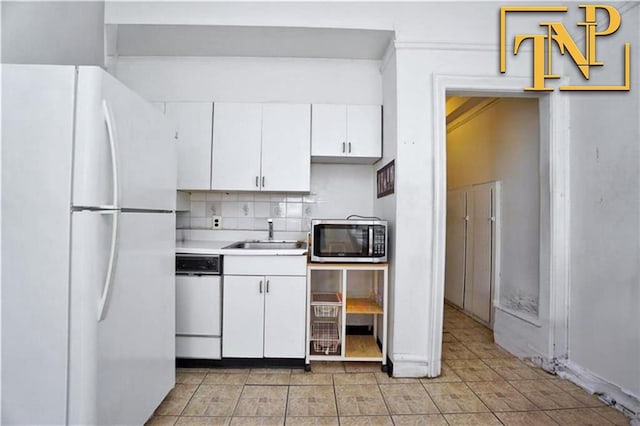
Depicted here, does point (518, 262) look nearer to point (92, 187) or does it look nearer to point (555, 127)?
point (555, 127)

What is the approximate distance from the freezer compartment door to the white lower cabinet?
830 millimetres

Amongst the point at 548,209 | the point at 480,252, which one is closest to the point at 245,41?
the point at 548,209

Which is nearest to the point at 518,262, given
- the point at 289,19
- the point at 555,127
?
the point at 555,127

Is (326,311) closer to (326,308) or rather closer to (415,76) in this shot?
(326,308)

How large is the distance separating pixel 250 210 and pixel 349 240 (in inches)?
40.7

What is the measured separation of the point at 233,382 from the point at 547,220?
247 centimetres

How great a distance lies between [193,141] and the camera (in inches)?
100.0

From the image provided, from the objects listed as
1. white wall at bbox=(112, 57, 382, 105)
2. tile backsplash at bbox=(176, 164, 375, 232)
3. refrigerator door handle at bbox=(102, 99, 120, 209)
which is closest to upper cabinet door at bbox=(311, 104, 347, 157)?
white wall at bbox=(112, 57, 382, 105)

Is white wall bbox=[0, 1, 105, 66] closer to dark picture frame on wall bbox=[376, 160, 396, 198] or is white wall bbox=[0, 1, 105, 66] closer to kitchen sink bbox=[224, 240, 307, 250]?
kitchen sink bbox=[224, 240, 307, 250]

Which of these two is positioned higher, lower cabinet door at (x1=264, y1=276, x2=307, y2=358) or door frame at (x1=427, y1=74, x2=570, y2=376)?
door frame at (x1=427, y1=74, x2=570, y2=376)

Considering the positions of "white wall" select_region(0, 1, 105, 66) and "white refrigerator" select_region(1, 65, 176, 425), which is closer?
"white refrigerator" select_region(1, 65, 176, 425)

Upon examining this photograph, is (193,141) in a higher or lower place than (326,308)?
higher

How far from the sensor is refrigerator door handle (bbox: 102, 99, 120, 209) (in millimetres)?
1233

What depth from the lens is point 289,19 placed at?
2234mm
